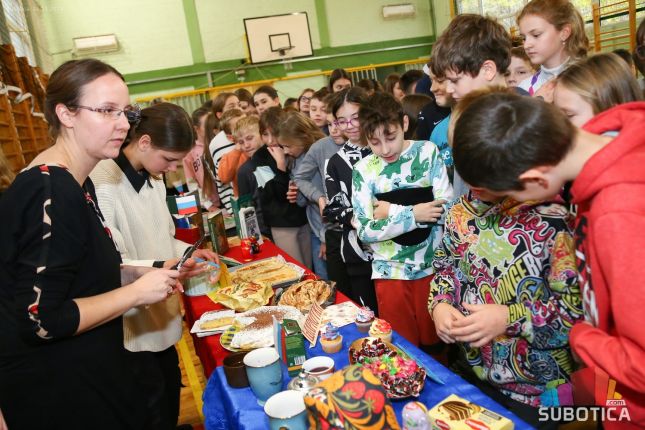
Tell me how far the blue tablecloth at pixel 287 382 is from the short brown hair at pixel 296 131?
194cm

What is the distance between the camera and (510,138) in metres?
0.95

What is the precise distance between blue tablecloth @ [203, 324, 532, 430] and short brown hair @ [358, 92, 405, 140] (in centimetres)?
96

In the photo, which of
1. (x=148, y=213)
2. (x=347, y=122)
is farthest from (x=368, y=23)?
(x=148, y=213)

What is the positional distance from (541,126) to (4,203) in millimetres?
1306

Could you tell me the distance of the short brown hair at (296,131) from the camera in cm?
337

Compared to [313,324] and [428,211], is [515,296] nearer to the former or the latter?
[313,324]

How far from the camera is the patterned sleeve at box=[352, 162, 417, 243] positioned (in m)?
2.18

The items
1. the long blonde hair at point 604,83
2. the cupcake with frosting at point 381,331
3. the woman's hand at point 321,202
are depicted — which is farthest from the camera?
the woman's hand at point 321,202

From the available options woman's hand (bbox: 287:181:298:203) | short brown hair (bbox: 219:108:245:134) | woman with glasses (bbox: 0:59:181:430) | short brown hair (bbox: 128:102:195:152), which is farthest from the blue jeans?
woman with glasses (bbox: 0:59:181:430)

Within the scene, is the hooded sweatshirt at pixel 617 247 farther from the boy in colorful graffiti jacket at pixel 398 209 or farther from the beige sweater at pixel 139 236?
Result: the beige sweater at pixel 139 236

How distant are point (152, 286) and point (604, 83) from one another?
144 centimetres

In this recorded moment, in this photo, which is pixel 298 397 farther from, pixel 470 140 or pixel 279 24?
pixel 279 24

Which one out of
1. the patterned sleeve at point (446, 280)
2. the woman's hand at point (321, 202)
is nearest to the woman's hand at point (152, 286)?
the patterned sleeve at point (446, 280)

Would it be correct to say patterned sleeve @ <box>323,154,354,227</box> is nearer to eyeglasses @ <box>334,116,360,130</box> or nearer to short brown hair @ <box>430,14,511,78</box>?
eyeglasses @ <box>334,116,360,130</box>
